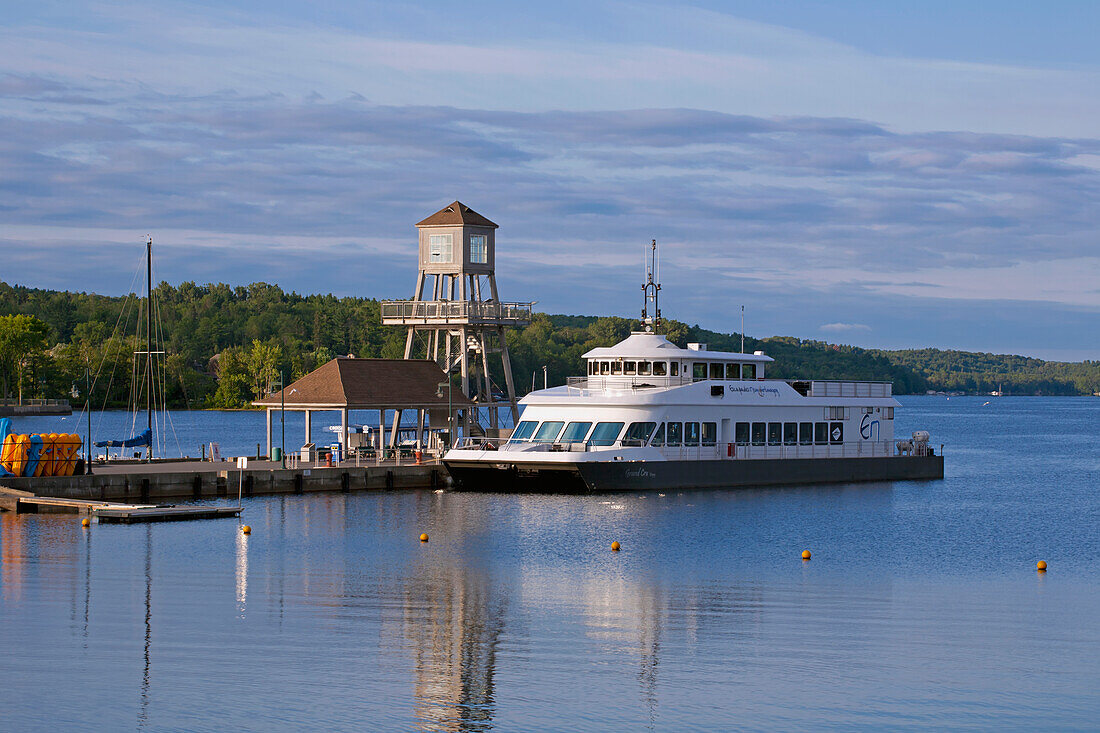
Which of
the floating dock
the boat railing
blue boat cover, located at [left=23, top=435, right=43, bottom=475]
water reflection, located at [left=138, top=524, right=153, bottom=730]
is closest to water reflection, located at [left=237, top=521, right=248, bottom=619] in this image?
water reflection, located at [left=138, top=524, right=153, bottom=730]

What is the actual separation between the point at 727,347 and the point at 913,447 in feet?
364

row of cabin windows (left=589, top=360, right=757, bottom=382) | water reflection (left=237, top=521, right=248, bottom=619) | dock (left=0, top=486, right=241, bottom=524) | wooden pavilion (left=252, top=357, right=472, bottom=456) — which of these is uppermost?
row of cabin windows (left=589, top=360, right=757, bottom=382)

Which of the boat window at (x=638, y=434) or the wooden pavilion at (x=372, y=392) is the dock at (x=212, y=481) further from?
the boat window at (x=638, y=434)

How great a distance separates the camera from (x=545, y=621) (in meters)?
28.4

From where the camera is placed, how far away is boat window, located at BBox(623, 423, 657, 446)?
53.4 meters

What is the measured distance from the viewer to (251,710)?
70.2 ft

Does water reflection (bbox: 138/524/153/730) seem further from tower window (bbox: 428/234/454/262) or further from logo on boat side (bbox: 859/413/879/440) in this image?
logo on boat side (bbox: 859/413/879/440)

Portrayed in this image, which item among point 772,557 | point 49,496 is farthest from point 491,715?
point 49,496

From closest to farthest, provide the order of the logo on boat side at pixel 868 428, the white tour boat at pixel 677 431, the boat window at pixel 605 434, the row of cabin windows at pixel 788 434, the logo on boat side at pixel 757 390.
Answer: the white tour boat at pixel 677 431 < the boat window at pixel 605 434 < the logo on boat side at pixel 757 390 < the row of cabin windows at pixel 788 434 < the logo on boat side at pixel 868 428

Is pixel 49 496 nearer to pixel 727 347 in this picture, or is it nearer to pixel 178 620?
pixel 178 620

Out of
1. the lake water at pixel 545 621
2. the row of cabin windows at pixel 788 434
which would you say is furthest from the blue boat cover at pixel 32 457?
the row of cabin windows at pixel 788 434

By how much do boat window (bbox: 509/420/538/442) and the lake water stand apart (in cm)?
501

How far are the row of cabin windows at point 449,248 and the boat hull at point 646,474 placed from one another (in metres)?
11.9

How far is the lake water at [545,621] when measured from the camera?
71.8 ft
